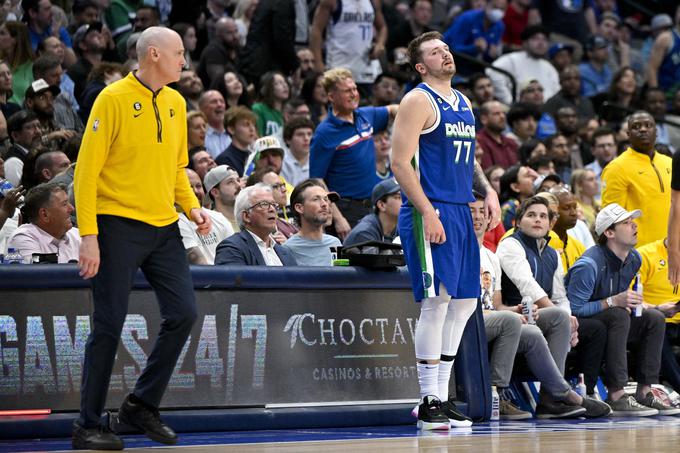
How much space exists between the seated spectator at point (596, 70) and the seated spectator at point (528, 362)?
11016 millimetres

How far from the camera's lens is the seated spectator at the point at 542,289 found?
909cm

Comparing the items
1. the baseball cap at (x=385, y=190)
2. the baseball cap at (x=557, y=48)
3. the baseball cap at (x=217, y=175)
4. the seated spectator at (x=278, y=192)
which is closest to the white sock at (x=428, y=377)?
the baseball cap at (x=385, y=190)

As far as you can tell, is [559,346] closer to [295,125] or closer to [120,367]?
[120,367]

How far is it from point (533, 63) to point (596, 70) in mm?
1516

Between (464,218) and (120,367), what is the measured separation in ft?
7.30

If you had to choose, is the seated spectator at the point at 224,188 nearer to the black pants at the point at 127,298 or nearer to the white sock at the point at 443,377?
the white sock at the point at 443,377

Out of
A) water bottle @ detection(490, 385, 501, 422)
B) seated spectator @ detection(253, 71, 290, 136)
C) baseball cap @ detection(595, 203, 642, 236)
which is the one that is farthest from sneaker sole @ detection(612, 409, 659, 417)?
seated spectator @ detection(253, 71, 290, 136)

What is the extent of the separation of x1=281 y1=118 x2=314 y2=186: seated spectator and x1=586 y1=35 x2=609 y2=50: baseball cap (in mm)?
8038

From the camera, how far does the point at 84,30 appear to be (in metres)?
14.7

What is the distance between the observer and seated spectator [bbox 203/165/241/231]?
1038 cm

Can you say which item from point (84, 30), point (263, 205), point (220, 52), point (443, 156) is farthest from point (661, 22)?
point (443, 156)

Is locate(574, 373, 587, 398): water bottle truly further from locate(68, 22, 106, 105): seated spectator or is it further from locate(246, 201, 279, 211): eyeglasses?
locate(68, 22, 106, 105): seated spectator

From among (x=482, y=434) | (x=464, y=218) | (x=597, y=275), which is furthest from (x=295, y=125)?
(x=482, y=434)

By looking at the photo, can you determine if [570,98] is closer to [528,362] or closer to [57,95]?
[57,95]
